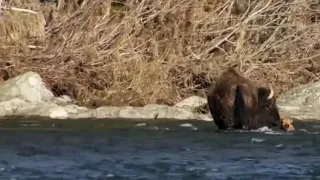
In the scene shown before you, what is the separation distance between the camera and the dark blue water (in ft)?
39.7

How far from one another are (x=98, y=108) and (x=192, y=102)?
251 cm

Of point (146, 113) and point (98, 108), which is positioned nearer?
point (146, 113)

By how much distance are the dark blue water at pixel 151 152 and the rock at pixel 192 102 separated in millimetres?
2648

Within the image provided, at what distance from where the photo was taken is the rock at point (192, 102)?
21.2 meters

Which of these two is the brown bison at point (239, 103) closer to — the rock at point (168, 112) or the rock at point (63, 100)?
the rock at point (168, 112)

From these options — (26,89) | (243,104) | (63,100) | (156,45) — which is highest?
(156,45)

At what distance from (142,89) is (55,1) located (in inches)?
198

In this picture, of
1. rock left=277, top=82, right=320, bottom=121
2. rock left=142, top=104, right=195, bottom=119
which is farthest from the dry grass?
rock left=142, top=104, right=195, bottom=119

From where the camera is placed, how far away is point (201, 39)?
24172 millimetres

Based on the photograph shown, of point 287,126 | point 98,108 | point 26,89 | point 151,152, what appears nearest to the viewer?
point 151,152

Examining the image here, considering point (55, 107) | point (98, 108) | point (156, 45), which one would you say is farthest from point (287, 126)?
point (156, 45)

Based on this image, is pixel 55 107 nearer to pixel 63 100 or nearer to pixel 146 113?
pixel 63 100

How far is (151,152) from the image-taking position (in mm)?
14102

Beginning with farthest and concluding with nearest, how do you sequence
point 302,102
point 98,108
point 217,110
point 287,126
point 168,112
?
1. point 302,102
2. point 98,108
3. point 168,112
4. point 287,126
5. point 217,110
